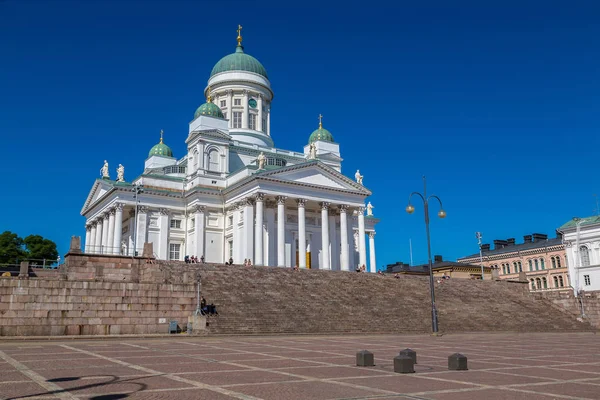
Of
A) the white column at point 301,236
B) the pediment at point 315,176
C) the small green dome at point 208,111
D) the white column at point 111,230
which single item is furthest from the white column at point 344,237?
the white column at point 111,230

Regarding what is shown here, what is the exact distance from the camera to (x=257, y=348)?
20344mm

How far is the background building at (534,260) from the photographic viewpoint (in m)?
80.6

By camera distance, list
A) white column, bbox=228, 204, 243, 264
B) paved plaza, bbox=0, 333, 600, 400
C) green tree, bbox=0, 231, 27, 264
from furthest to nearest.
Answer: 1. green tree, bbox=0, 231, 27, 264
2. white column, bbox=228, 204, 243, 264
3. paved plaza, bbox=0, 333, 600, 400

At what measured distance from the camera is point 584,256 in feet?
249

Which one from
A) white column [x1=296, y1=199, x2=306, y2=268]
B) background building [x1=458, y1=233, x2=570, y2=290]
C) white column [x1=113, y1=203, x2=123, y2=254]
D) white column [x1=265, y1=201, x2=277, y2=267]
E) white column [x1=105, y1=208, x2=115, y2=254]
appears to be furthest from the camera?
background building [x1=458, y1=233, x2=570, y2=290]

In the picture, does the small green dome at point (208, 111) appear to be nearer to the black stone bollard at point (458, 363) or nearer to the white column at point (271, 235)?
the white column at point (271, 235)

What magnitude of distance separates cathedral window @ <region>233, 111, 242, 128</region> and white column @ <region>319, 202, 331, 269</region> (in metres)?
21.1

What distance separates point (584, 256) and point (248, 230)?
4993 cm

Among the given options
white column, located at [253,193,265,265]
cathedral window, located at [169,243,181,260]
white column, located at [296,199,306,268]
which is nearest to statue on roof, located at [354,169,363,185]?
white column, located at [296,199,306,268]

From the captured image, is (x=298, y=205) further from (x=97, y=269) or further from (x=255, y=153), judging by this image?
(x=97, y=269)

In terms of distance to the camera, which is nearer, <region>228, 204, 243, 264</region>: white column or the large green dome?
<region>228, 204, 243, 264</region>: white column

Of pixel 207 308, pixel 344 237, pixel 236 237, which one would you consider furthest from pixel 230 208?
pixel 207 308

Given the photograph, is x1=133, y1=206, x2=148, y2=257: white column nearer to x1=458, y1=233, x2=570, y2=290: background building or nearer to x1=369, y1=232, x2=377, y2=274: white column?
x1=369, y1=232, x2=377, y2=274: white column

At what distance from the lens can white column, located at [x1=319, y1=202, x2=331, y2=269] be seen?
56737 millimetres
